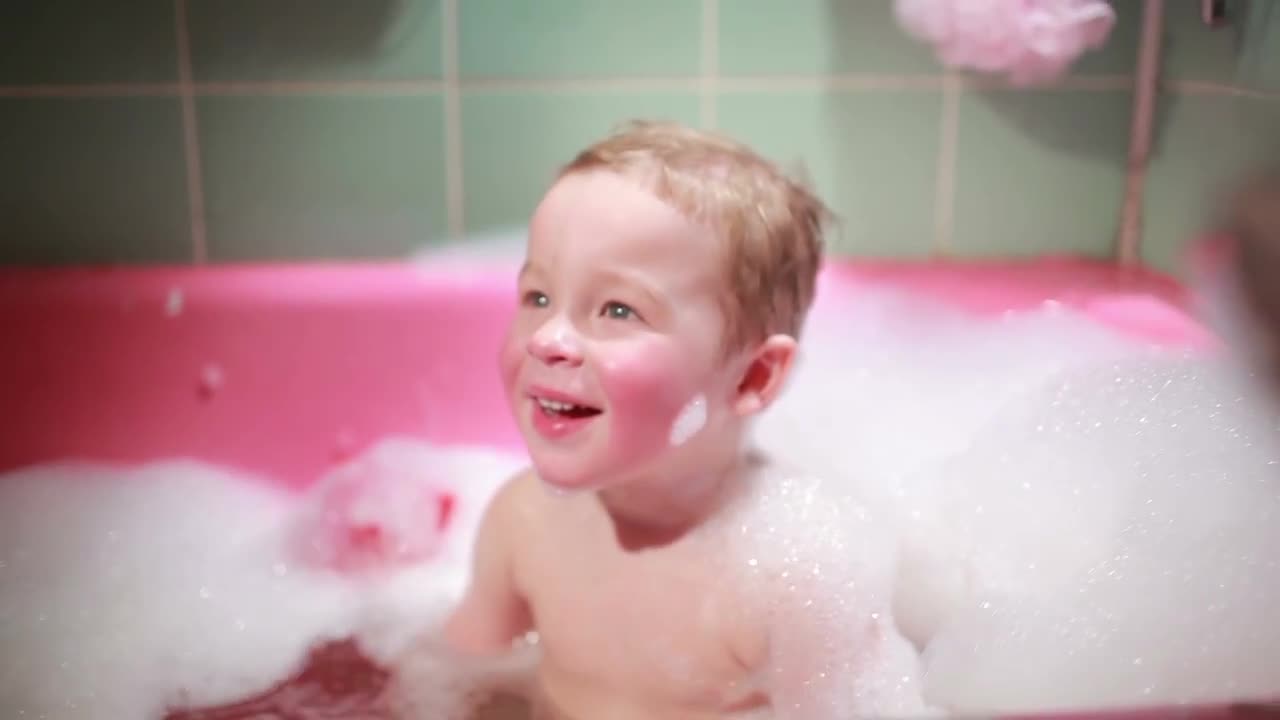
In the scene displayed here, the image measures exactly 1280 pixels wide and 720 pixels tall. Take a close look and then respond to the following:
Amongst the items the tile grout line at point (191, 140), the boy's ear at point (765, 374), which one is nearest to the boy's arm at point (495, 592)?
the boy's ear at point (765, 374)

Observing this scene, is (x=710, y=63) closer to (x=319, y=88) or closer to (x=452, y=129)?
(x=452, y=129)

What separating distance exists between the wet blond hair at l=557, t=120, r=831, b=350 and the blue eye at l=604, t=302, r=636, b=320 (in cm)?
7

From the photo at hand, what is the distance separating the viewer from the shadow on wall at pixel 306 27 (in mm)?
1455

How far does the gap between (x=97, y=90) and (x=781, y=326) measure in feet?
3.02

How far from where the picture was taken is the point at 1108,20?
57.5 inches

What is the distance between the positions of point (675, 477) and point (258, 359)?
2.13 ft

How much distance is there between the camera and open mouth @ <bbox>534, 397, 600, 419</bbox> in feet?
2.89

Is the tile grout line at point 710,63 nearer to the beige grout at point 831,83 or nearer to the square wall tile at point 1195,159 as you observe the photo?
the beige grout at point 831,83

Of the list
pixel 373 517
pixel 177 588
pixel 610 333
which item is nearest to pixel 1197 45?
pixel 610 333

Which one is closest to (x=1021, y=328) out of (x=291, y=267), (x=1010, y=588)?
(x=1010, y=588)

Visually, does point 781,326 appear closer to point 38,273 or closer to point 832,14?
point 832,14

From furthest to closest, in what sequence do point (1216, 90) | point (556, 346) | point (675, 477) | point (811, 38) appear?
point (811, 38) < point (1216, 90) < point (675, 477) < point (556, 346)

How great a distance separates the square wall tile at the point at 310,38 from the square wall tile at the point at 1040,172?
2.15 ft

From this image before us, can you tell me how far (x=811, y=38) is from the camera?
1.52m
